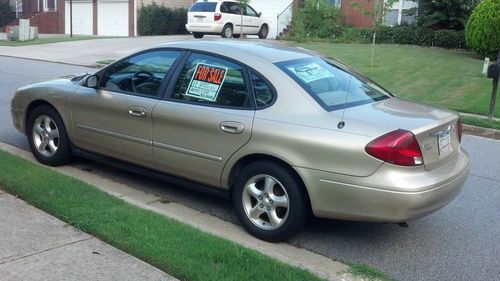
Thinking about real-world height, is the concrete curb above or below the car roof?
below

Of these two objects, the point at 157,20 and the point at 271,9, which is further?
the point at 157,20

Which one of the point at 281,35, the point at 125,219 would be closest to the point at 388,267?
the point at 125,219

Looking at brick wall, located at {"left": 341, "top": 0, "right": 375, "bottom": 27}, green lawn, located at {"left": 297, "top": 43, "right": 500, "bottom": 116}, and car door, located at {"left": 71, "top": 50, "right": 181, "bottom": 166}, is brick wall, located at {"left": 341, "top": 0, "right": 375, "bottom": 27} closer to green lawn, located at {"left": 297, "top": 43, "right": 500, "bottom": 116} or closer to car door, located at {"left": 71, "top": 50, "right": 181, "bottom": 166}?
green lawn, located at {"left": 297, "top": 43, "right": 500, "bottom": 116}

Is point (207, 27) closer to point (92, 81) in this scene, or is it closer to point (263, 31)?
point (263, 31)

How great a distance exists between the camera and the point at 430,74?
51.3ft

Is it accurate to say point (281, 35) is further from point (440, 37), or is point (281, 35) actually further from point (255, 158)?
point (255, 158)

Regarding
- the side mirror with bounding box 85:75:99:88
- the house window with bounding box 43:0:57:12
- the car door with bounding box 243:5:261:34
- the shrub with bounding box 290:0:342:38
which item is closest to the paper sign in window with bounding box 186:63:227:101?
the side mirror with bounding box 85:75:99:88

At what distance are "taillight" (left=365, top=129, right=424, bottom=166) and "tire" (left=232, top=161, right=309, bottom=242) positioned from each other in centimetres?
66

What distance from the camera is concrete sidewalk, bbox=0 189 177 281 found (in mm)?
3518

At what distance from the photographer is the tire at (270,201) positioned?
430 cm

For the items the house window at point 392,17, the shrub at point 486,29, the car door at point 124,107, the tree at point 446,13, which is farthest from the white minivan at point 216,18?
the car door at point 124,107

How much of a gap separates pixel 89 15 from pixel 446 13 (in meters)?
25.5

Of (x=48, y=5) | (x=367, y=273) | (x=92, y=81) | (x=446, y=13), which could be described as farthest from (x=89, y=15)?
(x=367, y=273)

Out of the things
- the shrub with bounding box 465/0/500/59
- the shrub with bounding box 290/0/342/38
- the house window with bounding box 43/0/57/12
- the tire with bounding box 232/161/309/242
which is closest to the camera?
the tire with bounding box 232/161/309/242
